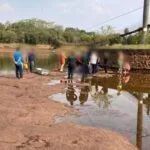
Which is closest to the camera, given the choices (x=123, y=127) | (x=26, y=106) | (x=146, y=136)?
(x=146, y=136)

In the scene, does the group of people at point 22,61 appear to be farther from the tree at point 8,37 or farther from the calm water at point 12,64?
the tree at point 8,37

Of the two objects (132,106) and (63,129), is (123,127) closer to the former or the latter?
(63,129)

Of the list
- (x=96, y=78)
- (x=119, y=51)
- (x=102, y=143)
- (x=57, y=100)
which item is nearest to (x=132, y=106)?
(x=57, y=100)

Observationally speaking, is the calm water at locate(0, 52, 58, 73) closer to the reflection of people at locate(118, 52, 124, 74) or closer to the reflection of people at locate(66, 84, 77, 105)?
the reflection of people at locate(118, 52, 124, 74)

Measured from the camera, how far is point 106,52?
1415 inches

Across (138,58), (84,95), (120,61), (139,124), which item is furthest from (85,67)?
(139,124)

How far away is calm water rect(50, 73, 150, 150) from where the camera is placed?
11.3 meters

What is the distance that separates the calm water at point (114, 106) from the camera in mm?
11344

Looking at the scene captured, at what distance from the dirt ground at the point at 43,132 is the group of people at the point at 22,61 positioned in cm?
789

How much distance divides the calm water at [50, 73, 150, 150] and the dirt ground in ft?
2.06

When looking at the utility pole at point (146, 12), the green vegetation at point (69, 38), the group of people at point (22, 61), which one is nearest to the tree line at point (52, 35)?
the green vegetation at point (69, 38)

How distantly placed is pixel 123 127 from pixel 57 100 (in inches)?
201

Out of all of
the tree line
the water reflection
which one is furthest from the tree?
the water reflection

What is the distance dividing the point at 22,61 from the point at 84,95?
288 inches
